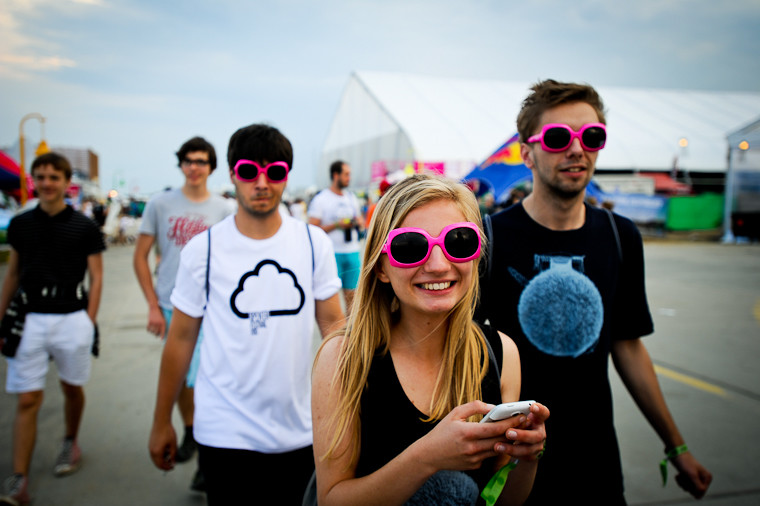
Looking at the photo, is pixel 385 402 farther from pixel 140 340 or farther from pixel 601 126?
pixel 140 340

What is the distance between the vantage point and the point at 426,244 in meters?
1.41

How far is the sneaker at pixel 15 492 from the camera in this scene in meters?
3.04

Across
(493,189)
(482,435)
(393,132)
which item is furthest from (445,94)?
(482,435)

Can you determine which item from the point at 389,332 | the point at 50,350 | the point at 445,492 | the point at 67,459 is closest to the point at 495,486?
the point at 445,492

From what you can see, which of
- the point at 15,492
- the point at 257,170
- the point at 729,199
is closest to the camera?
the point at 257,170

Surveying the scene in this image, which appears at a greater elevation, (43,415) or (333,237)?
(333,237)

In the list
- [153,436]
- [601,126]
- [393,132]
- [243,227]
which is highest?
[393,132]

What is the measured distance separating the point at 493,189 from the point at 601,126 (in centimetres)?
942

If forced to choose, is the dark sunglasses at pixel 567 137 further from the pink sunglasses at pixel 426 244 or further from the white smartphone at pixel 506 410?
the white smartphone at pixel 506 410

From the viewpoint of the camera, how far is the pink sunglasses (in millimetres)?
1403

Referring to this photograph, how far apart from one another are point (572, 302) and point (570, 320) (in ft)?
0.23

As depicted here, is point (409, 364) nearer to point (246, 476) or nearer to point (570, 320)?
point (570, 320)

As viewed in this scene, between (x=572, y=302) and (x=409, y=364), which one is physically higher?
(x=572, y=302)

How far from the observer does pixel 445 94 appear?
121ft
